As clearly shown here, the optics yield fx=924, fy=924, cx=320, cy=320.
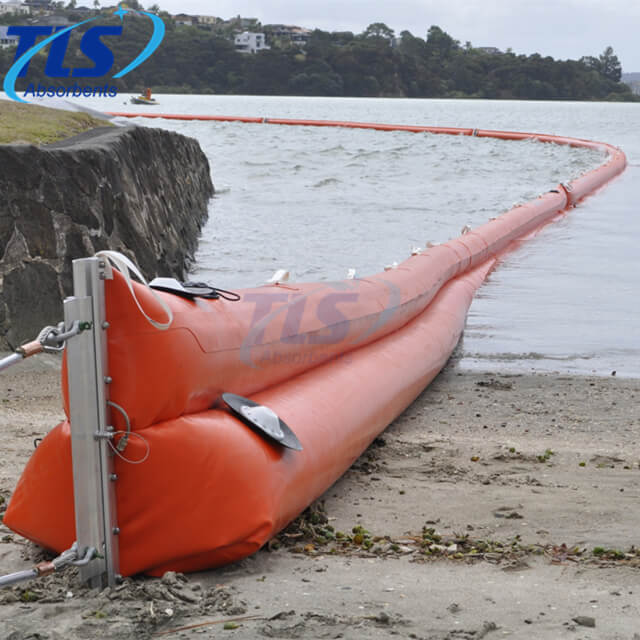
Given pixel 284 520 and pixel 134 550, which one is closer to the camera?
pixel 134 550

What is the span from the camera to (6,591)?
260 centimetres

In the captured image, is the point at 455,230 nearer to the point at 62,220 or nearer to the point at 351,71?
the point at 62,220

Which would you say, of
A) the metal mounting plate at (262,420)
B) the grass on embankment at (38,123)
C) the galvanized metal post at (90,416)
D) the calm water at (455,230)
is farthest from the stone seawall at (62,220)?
the galvanized metal post at (90,416)

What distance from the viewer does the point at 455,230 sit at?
12.7m

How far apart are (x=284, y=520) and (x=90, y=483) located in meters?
0.70

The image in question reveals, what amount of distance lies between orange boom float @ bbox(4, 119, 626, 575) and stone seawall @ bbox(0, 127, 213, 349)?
2.20 metres

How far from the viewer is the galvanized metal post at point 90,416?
8.56 feet

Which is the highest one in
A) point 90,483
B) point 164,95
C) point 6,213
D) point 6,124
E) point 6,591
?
point 164,95

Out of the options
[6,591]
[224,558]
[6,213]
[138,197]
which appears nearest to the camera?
[6,591]

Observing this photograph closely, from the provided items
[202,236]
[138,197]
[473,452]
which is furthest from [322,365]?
[202,236]

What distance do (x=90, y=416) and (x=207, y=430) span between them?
0.37m

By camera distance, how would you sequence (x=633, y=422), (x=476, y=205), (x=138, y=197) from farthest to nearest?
(x=476, y=205) → (x=138, y=197) → (x=633, y=422)

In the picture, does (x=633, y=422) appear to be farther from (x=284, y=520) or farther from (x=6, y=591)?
(x=6, y=591)

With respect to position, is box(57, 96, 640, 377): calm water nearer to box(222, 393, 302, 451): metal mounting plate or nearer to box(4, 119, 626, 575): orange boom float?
box(4, 119, 626, 575): orange boom float
